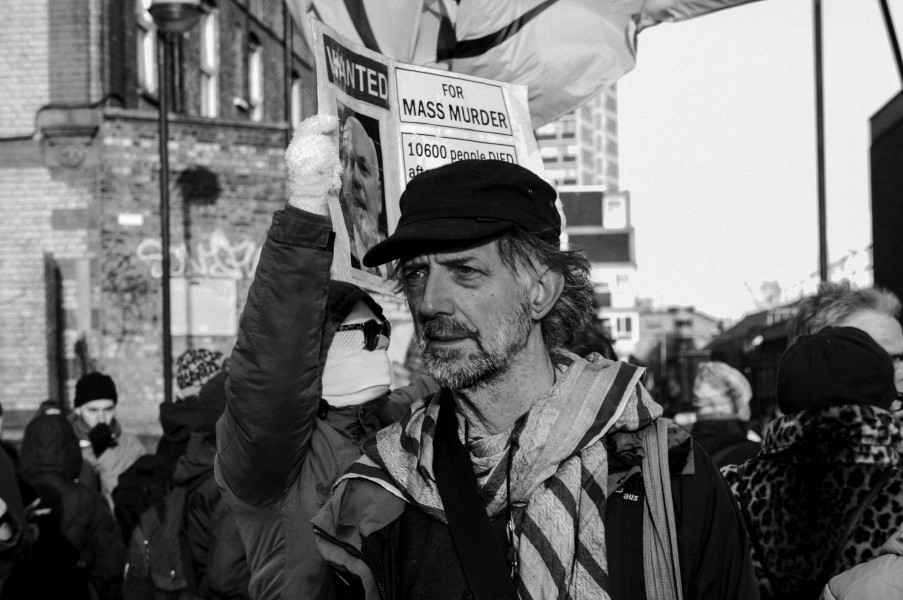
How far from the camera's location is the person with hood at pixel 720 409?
6.04 meters

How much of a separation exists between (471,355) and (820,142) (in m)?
8.42

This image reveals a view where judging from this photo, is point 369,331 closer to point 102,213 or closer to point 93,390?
point 93,390

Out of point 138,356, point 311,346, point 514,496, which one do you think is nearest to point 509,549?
point 514,496

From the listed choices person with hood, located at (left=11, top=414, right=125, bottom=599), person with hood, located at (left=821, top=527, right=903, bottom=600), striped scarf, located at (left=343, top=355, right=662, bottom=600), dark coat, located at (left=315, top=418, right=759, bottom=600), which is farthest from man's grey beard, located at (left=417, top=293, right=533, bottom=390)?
person with hood, located at (left=11, top=414, right=125, bottom=599)

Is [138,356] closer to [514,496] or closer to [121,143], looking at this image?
[121,143]

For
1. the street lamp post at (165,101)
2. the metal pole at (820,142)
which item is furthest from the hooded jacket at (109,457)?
the metal pole at (820,142)

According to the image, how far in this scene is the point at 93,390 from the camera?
9.27 meters

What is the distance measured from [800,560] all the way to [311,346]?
5.63ft

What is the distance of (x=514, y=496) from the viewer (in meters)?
2.35

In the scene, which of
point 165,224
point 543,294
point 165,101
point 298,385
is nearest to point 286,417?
point 298,385

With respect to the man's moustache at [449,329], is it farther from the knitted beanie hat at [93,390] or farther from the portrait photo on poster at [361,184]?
the knitted beanie hat at [93,390]

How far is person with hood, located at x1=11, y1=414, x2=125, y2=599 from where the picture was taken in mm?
6750

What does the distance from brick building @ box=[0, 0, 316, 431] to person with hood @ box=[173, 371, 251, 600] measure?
406 inches

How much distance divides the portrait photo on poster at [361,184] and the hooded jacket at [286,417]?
0.17 metres
